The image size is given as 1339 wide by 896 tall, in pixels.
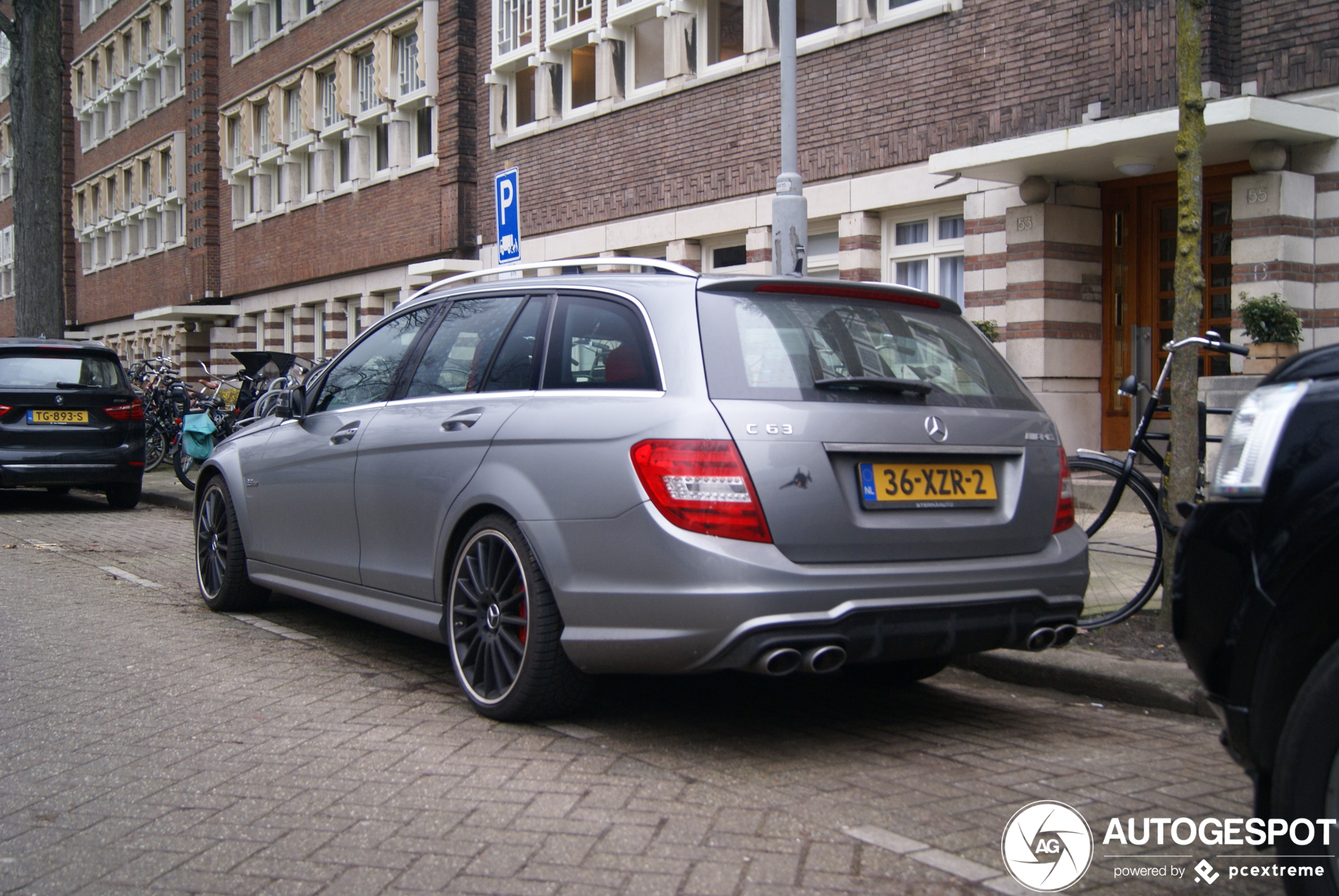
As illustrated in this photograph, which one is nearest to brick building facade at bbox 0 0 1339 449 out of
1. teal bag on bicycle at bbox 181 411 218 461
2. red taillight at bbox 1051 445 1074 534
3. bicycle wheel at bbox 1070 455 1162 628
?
bicycle wheel at bbox 1070 455 1162 628

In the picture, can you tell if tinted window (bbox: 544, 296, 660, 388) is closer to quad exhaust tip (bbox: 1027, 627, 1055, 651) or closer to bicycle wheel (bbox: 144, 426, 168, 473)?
quad exhaust tip (bbox: 1027, 627, 1055, 651)

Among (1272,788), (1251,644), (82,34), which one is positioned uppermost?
(82,34)

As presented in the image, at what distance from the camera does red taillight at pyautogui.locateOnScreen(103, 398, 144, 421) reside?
13.5 meters

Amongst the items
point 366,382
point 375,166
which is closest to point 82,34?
point 375,166

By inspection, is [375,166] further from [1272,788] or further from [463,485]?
[1272,788]

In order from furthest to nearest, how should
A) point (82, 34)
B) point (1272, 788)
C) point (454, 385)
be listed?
point (82, 34) → point (454, 385) → point (1272, 788)

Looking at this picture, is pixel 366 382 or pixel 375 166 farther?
pixel 375 166

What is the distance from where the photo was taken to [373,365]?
6027 millimetres

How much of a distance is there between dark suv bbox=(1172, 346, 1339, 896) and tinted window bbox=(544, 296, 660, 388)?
1.98 m

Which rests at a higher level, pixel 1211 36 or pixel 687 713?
pixel 1211 36

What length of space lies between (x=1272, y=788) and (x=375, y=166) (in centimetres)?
2393

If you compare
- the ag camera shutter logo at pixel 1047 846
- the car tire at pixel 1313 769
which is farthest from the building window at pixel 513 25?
the car tire at pixel 1313 769

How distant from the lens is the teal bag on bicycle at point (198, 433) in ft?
48.8

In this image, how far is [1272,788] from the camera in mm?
2562
